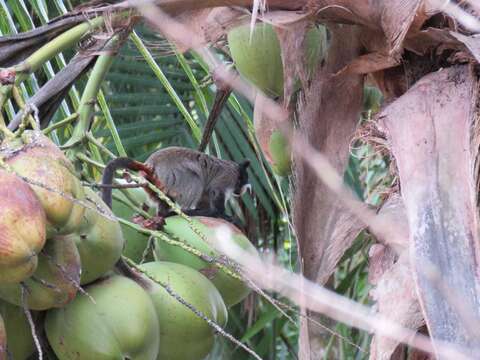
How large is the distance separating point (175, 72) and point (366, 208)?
130cm

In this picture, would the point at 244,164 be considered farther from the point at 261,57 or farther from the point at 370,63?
the point at 370,63

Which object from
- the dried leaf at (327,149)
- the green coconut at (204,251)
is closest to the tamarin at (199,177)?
the green coconut at (204,251)

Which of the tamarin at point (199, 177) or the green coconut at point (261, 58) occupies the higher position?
the green coconut at point (261, 58)

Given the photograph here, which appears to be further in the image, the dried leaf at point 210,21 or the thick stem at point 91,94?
the thick stem at point 91,94

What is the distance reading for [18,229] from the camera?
0.63 metres

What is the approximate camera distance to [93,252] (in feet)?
2.51

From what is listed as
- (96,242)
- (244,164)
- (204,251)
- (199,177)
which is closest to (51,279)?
(96,242)

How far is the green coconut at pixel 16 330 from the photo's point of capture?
0.75m

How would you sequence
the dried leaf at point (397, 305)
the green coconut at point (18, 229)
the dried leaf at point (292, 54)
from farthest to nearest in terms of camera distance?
the dried leaf at point (292, 54)
the dried leaf at point (397, 305)
the green coconut at point (18, 229)

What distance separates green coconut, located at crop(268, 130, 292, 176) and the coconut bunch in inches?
4.0

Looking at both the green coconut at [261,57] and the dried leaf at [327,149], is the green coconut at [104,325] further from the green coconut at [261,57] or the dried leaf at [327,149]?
the green coconut at [261,57]

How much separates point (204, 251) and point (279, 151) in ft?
0.44

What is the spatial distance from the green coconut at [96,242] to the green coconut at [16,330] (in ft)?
0.19

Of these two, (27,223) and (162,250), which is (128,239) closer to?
(162,250)
